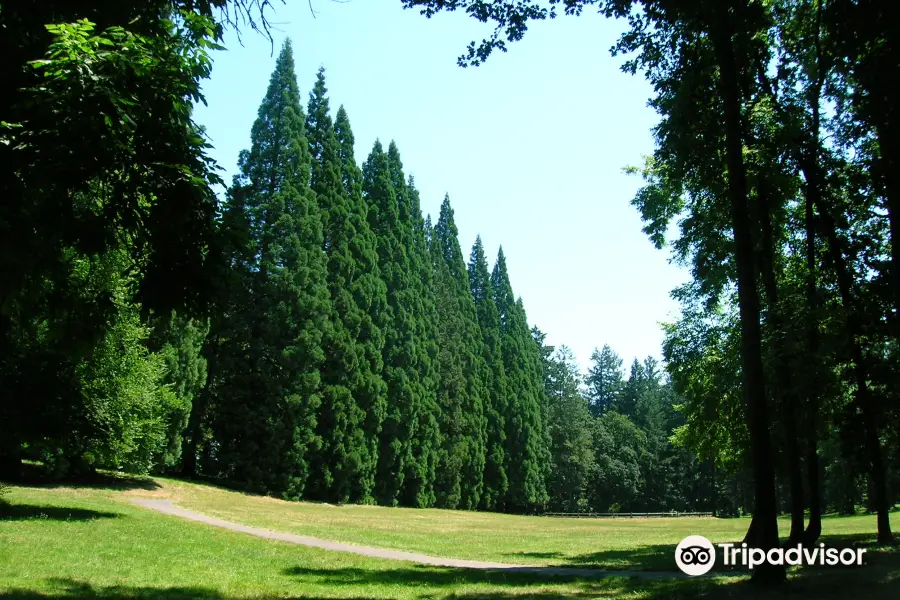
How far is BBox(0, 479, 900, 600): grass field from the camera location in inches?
370

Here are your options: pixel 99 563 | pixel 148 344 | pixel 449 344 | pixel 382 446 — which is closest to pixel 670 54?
pixel 99 563

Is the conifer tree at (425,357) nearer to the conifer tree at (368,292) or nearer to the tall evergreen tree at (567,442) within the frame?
the conifer tree at (368,292)

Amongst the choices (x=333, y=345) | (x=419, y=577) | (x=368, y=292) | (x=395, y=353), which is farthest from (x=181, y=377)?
(x=419, y=577)

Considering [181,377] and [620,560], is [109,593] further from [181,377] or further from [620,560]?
[181,377]

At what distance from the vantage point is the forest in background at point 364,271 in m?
6.21

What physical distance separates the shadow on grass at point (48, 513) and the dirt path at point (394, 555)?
118 inches

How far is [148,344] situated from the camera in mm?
29469

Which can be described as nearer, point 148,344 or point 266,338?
point 148,344

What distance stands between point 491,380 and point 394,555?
39259 millimetres

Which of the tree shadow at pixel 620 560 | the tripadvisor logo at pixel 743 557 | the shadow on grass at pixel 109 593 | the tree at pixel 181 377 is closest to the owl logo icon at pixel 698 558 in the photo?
the tripadvisor logo at pixel 743 557

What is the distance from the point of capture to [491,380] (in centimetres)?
5488

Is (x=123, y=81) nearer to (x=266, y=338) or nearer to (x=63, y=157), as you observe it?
(x=63, y=157)

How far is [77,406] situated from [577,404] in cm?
6109

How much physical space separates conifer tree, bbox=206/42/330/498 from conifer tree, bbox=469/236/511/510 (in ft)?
71.9
